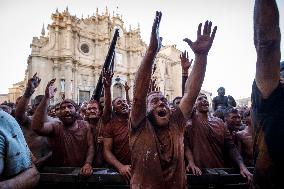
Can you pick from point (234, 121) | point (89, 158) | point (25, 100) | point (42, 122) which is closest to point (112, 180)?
point (89, 158)

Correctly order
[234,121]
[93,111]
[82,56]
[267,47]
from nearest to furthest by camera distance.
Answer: [267,47], [93,111], [234,121], [82,56]

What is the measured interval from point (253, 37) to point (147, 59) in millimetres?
991

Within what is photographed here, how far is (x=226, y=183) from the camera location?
311 cm

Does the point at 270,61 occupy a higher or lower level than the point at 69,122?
higher

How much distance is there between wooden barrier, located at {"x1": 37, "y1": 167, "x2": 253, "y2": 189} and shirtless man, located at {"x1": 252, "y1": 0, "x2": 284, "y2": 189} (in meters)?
1.74

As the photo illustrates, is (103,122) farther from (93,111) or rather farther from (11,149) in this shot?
(11,149)

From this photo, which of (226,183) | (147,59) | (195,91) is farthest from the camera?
(226,183)

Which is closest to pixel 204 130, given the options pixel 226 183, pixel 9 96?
pixel 226 183

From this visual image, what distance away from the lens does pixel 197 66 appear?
2619mm

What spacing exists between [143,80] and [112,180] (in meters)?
1.48

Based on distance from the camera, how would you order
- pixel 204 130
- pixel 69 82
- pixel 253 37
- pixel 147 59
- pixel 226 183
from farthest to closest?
pixel 69 82 < pixel 204 130 < pixel 226 183 < pixel 147 59 < pixel 253 37

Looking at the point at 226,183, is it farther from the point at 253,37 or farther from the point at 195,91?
the point at 253,37

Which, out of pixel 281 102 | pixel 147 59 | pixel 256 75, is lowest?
pixel 281 102

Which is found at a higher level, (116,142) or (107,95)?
(107,95)
